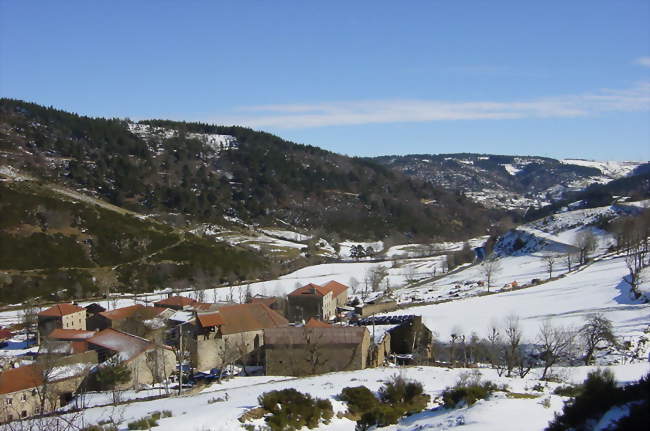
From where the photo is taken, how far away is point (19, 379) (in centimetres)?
2777

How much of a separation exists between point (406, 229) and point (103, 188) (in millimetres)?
79298

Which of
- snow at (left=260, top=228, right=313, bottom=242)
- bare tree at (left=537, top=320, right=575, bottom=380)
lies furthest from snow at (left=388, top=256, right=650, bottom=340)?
snow at (left=260, top=228, right=313, bottom=242)

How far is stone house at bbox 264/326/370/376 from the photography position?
30.7 m

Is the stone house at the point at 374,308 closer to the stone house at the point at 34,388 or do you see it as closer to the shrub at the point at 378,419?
the stone house at the point at 34,388

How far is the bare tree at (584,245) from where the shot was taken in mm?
72562

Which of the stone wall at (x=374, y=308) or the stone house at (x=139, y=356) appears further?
the stone wall at (x=374, y=308)

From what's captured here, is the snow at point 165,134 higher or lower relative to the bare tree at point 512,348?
higher

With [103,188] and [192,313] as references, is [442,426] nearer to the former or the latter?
[192,313]

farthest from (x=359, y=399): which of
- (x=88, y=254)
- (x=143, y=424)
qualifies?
(x=88, y=254)

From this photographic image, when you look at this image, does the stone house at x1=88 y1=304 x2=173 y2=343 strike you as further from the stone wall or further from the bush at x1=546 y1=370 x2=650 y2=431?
the bush at x1=546 y1=370 x2=650 y2=431

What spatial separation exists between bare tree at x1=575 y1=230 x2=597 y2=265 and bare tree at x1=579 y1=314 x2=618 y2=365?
40671 mm

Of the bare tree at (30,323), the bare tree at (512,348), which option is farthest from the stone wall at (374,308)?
the bare tree at (30,323)

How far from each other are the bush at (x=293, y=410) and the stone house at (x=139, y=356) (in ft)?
50.8

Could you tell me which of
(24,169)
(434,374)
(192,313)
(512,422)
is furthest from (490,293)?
(24,169)
